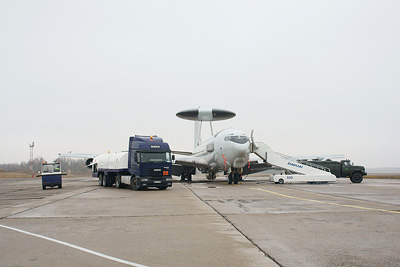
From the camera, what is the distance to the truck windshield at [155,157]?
23.7 meters

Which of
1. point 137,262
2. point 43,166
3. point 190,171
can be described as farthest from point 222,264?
point 190,171

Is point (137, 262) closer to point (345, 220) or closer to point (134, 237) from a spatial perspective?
point (134, 237)

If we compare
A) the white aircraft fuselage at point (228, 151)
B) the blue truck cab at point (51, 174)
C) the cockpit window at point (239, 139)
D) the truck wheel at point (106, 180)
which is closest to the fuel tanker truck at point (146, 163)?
the truck wheel at point (106, 180)

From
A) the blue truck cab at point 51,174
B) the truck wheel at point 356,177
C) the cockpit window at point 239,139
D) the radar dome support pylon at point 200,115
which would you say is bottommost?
the truck wheel at point 356,177

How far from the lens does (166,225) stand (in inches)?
388

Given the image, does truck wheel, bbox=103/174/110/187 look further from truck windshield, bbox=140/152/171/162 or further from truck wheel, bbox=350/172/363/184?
truck wheel, bbox=350/172/363/184

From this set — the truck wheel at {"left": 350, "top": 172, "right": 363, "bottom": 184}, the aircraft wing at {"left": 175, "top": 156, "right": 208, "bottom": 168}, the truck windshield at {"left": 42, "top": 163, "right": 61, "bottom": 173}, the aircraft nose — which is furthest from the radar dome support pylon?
the truck windshield at {"left": 42, "top": 163, "right": 61, "bottom": 173}

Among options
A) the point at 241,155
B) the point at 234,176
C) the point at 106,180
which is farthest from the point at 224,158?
the point at 106,180

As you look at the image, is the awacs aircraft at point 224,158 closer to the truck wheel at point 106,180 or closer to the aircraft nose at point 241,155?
the aircraft nose at point 241,155

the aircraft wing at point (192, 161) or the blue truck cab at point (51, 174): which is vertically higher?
the aircraft wing at point (192, 161)

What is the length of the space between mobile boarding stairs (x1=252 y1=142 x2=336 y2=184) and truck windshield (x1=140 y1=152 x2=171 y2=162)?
11943 millimetres

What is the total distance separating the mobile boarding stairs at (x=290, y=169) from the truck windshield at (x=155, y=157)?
11.9 meters

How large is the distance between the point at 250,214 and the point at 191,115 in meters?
38.0

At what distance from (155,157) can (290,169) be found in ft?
48.2
